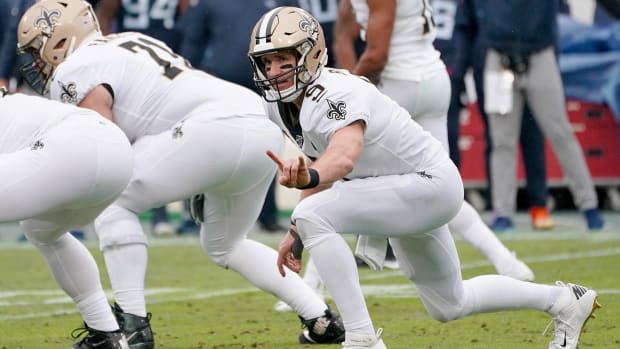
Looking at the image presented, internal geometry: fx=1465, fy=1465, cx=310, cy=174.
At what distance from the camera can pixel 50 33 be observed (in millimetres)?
5914

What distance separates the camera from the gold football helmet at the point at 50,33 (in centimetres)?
592

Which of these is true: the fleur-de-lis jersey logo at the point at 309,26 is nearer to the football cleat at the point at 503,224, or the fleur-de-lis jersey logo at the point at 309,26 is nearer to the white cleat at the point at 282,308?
the white cleat at the point at 282,308

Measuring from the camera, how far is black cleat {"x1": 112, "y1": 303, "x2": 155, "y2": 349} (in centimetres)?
571

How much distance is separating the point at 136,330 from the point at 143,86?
3.25 feet

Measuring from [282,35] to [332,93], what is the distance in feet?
1.03

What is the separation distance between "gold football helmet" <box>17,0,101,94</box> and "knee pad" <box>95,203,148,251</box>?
0.62 metres

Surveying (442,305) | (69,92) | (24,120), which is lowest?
(442,305)

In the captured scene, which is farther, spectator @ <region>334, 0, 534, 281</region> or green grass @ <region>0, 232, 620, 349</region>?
spectator @ <region>334, 0, 534, 281</region>

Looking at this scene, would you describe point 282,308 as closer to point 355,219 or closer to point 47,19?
point 47,19

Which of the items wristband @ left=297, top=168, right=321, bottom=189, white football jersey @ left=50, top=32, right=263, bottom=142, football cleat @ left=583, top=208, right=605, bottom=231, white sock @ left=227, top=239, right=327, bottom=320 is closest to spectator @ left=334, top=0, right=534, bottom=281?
white football jersey @ left=50, top=32, right=263, bottom=142

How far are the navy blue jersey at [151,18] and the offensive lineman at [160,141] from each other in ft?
16.9

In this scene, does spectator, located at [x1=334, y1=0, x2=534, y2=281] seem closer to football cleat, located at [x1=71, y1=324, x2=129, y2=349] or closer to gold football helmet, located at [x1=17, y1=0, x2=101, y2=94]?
gold football helmet, located at [x1=17, y1=0, x2=101, y2=94]

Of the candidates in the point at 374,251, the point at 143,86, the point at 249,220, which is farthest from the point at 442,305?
the point at 143,86

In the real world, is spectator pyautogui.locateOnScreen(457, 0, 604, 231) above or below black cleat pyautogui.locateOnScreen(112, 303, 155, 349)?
below
